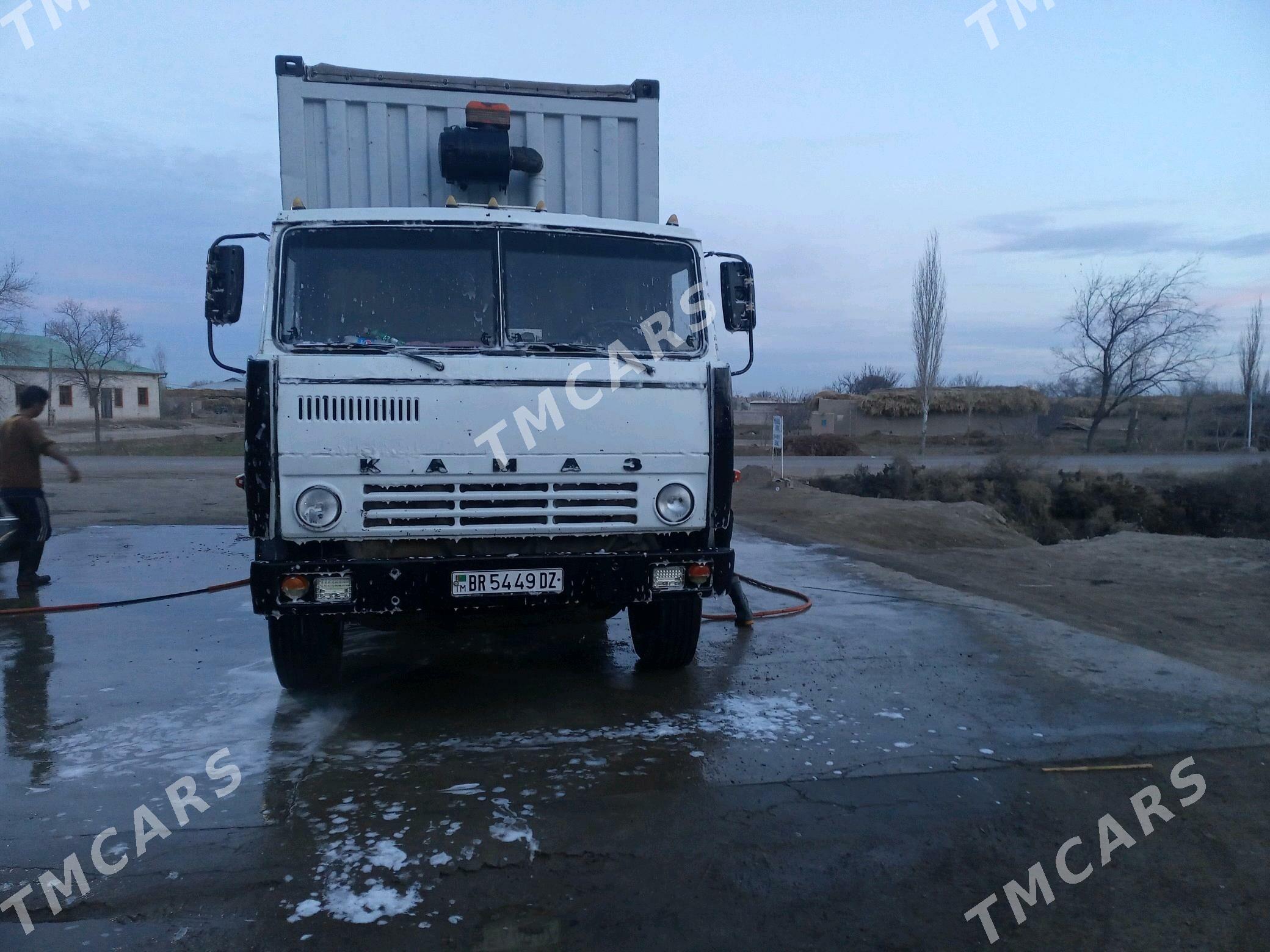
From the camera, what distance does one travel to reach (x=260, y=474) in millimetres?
4469

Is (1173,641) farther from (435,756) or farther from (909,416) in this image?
(909,416)

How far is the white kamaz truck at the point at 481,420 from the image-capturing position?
4559mm

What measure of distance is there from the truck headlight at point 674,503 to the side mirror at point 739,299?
1276 mm

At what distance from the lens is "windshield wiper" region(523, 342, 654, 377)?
494cm

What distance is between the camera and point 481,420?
4711 millimetres

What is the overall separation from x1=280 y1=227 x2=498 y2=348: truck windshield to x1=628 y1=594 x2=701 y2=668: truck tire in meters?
1.96

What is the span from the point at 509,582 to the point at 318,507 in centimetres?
104

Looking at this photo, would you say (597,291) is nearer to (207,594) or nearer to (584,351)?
(584,351)

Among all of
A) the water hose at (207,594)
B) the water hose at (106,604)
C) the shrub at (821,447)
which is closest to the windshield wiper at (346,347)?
the water hose at (207,594)

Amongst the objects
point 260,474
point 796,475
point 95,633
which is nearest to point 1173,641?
point 260,474

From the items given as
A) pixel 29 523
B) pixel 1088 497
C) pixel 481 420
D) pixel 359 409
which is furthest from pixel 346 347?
pixel 1088 497

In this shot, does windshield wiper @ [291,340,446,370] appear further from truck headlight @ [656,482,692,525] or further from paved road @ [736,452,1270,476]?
paved road @ [736,452,1270,476]

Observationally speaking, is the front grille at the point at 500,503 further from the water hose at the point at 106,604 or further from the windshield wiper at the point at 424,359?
the water hose at the point at 106,604

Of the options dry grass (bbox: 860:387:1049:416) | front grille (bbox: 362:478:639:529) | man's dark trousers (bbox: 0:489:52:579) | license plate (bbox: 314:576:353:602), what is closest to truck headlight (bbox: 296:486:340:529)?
front grille (bbox: 362:478:639:529)
